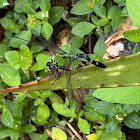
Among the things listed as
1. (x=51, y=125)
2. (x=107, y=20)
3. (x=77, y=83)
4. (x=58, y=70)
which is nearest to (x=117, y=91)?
(x=77, y=83)

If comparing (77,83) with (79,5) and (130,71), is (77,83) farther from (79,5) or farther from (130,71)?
(79,5)

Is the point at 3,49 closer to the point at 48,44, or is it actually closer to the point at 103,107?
the point at 48,44

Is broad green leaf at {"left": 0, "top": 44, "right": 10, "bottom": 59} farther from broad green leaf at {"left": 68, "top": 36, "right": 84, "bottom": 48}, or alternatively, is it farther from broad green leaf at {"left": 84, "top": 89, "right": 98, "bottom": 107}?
broad green leaf at {"left": 84, "top": 89, "right": 98, "bottom": 107}

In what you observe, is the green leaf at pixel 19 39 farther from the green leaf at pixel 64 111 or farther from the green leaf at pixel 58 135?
the green leaf at pixel 58 135

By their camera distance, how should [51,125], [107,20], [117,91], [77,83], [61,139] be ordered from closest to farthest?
[117,91], [77,83], [107,20], [61,139], [51,125]

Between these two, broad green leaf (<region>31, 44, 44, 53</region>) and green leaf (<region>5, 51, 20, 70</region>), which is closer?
green leaf (<region>5, 51, 20, 70</region>)

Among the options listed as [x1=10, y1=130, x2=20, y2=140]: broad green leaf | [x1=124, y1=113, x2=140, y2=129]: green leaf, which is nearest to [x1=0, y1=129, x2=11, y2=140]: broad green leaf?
[x1=10, y1=130, x2=20, y2=140]: broad green leaf
